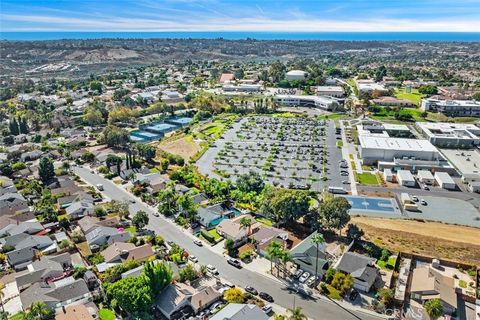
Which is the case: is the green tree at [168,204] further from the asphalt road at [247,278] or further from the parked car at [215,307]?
the parked car at [215,307]

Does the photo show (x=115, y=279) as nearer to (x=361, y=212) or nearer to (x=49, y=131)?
(x=361, y=212)

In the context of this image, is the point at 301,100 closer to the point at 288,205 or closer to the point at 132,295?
the point at 288,205

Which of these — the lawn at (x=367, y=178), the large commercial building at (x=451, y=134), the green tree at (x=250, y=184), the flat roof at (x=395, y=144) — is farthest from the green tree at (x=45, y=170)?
the large commercial building at (x=451, y=134)

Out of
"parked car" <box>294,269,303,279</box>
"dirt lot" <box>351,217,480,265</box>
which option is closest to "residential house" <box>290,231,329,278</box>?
"parked car" <box>294,269,303,279</box>

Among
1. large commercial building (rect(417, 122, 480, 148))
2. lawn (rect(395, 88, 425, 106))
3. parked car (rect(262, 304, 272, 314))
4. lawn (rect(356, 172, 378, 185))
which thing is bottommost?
parked car (rect(262, 304, 272, 314))

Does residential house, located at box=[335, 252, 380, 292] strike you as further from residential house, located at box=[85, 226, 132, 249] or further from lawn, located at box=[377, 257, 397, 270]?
residential house, located at box=[85, 226, 132, 249]

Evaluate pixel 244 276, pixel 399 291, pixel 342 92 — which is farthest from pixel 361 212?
pixel 342 92
